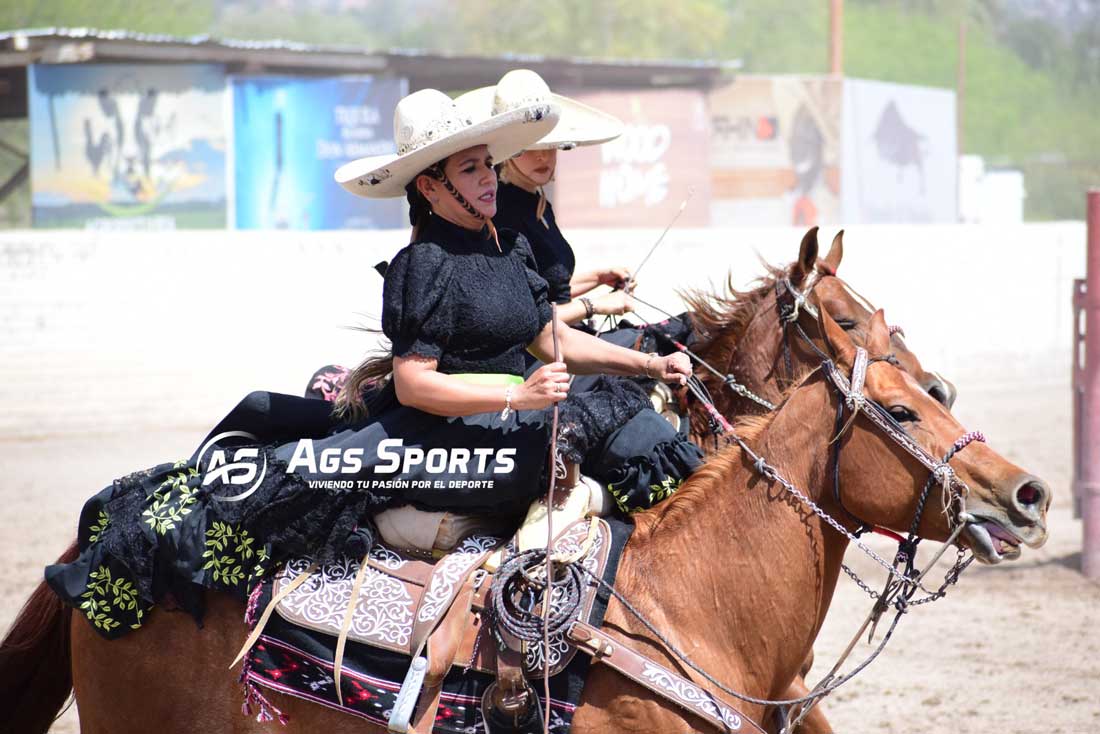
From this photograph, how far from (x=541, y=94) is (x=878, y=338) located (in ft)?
4.91

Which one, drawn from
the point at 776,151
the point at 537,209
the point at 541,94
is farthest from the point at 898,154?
the point at 541,94

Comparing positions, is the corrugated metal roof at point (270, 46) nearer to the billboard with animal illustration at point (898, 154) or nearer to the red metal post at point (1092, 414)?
the billboard with animal illustration at point (898, 154)

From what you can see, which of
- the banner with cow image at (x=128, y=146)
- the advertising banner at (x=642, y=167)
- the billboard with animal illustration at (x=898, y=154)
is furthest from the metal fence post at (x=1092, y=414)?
the billboard with animal illustration at (x=898, y=154)

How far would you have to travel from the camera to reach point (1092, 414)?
26.2 ft

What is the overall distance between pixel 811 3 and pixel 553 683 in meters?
61.5

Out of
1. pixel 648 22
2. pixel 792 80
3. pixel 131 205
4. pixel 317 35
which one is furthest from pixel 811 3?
pixel 131 205

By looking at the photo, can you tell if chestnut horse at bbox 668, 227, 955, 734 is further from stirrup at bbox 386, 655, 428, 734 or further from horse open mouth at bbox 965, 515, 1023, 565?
stirrup at bbox 386, 655, 428, 734

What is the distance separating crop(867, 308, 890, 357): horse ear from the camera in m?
3.32

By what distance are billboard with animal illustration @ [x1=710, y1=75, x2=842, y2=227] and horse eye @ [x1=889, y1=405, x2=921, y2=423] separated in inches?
897

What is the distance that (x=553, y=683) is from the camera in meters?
3.12

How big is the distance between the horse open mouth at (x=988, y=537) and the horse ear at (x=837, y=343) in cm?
54

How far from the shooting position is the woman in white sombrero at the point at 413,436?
3.19 meters

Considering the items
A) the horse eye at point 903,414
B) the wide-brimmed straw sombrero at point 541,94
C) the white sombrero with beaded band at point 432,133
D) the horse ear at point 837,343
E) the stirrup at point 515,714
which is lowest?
the stirrup at point 515,714

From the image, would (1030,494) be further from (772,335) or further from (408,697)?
(772,335)
